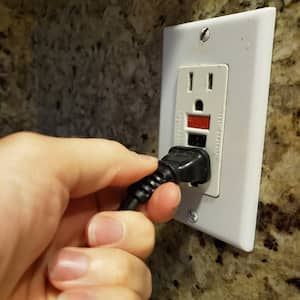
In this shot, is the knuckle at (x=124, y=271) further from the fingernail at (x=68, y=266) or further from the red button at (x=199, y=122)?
the red button at (x=199, y=122)

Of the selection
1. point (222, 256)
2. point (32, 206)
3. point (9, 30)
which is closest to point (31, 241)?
point (32, 206)

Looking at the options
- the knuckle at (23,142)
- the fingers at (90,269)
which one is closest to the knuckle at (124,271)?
the fingers at (90,269)

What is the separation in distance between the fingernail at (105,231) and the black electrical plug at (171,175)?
20 mm

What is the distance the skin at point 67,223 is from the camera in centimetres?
33

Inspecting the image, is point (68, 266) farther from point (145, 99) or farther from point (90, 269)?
point (145, 99)

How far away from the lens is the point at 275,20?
0.34 meters

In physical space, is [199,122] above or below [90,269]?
above

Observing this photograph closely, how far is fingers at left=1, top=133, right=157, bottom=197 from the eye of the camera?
338 millimetres

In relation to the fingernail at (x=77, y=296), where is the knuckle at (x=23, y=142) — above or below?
above

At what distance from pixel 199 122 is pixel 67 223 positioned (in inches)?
5.9

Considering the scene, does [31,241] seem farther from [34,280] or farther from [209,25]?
[209,25]

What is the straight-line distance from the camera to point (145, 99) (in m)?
0.48

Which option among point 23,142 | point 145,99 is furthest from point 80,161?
point 145,99

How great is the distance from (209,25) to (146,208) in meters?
0.17
